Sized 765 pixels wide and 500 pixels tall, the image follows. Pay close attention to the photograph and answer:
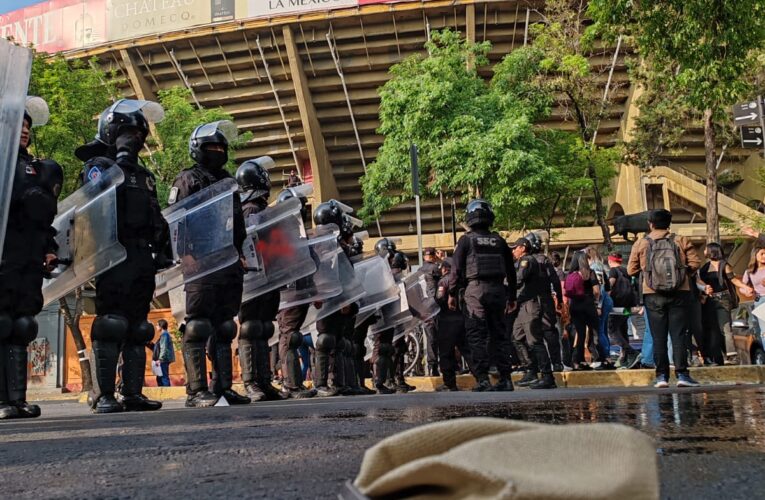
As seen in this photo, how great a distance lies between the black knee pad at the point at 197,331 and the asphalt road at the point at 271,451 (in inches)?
67.6

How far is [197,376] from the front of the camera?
19.7ft

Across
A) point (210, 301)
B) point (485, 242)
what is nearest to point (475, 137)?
point (485, 242)

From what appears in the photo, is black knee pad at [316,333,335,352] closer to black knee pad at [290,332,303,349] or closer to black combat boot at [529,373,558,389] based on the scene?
black knee pad at [290,332,303,349]

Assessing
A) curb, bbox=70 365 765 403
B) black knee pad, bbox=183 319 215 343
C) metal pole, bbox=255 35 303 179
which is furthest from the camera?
metal pole, bbox=255 35 303 179

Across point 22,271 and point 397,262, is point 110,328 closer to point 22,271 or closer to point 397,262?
point 22,271

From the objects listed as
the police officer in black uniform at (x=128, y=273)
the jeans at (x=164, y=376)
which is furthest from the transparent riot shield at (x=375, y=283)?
the jeans at (x=164, y=376)

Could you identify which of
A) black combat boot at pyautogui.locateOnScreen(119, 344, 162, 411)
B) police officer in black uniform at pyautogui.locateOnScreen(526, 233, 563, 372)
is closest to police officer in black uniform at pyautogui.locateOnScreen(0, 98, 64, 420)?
black combat boot at pyautogui.locateOnScreen(119, 344, 162, 411)

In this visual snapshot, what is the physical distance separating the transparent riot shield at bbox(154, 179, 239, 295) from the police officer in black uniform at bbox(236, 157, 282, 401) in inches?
44.9

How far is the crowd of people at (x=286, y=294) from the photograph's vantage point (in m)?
5.30

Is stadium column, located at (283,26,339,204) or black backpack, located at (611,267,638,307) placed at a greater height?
stadium column, located at (283,26,339,204)

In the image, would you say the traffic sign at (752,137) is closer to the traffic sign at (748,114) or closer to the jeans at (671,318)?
the traffic sign at (748,114)

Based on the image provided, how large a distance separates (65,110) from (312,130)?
1390 centimetres

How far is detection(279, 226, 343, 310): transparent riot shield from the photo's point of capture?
26.1 ft

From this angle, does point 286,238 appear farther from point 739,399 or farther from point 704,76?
point 704,76
